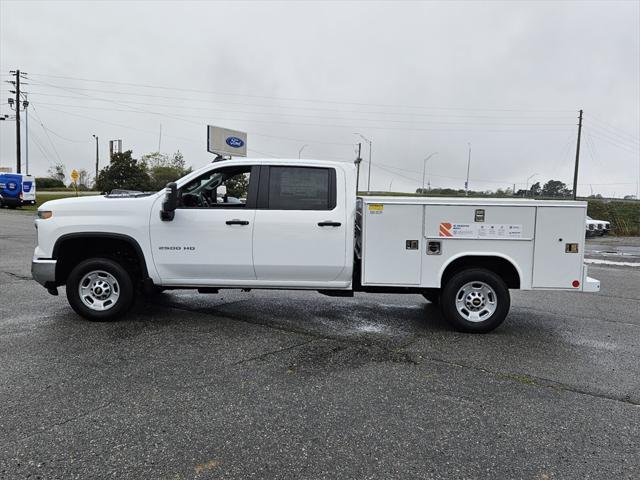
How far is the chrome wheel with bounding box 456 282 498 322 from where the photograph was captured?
6.17 metres

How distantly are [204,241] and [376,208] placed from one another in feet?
6.94

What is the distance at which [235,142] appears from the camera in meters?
40.8

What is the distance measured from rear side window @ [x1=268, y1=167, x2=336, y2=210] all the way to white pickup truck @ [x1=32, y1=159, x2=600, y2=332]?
0.04 feet

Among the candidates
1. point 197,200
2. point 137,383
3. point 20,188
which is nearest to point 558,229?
point 197,200

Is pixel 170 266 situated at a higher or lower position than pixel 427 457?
higher

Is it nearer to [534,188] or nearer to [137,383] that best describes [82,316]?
[137,383]

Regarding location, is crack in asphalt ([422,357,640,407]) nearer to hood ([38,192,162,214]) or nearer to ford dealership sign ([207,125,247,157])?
hood ([38,192,162,214])

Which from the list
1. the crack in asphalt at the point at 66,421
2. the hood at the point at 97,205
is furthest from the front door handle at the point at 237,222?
the crack in asphalt at the point at 66,421

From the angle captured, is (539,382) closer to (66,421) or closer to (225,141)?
(66,421)

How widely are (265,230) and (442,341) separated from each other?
8.06ft

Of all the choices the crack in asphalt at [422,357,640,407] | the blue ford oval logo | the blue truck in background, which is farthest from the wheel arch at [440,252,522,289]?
the blue truck in background

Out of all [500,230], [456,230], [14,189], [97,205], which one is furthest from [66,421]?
[14,189]

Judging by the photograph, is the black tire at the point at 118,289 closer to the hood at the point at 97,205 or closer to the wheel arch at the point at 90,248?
the wheel arch at the point at 90,248

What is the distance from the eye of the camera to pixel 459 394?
4320 millimetres
